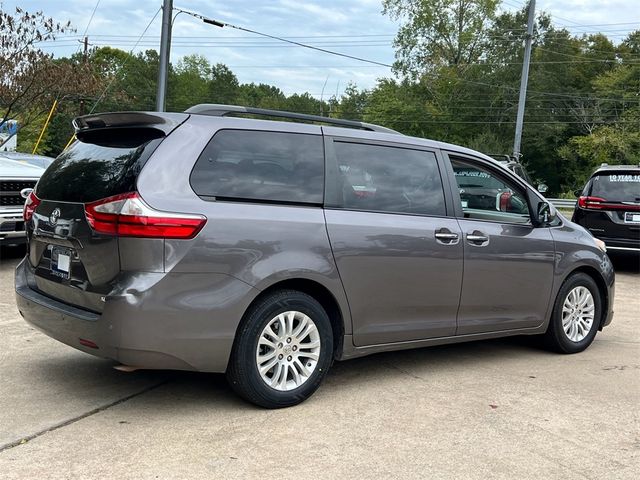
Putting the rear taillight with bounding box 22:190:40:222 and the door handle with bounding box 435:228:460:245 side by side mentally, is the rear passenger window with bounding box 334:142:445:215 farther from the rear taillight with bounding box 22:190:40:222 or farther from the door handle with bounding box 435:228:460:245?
the rear taillight with bounding box 22:190:40:222

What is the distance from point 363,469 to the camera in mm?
3400

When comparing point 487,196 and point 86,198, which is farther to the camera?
point 487,196

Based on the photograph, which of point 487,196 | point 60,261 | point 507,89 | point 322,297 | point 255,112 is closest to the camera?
point 60,261

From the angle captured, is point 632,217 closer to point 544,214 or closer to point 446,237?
point 544,214

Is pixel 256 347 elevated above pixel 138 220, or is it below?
below

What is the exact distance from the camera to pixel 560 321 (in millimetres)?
5844

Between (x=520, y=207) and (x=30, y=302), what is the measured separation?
3762 millimetres

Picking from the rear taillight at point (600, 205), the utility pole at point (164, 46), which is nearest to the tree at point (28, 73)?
the utility pole at point (164, 46)

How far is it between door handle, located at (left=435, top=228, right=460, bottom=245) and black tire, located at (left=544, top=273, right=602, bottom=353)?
4.59ft

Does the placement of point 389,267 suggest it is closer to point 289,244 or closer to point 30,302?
point 289,244

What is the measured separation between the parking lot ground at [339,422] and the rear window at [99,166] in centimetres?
128

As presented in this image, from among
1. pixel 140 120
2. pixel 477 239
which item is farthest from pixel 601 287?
pixel 140 120

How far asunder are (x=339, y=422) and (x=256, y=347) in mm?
654

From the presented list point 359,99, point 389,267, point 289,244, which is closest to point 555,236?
point 389,267
